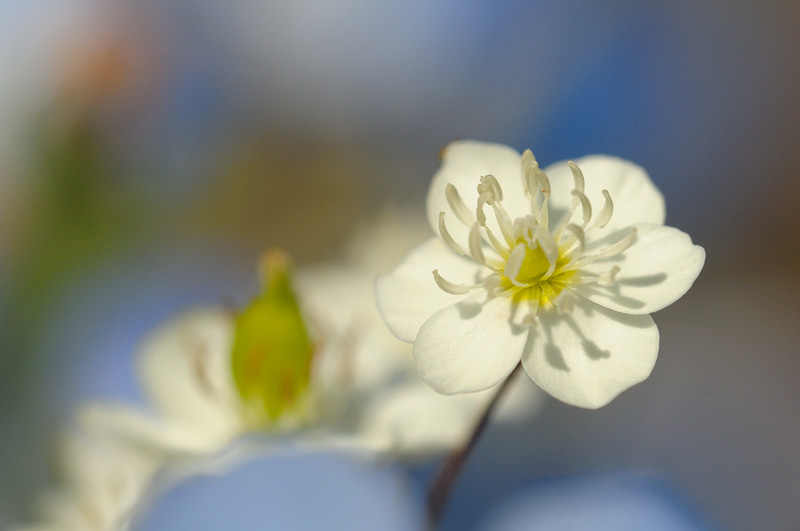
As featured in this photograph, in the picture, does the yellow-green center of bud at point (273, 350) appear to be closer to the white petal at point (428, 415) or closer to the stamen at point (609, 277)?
the white petal at point (428, 415)

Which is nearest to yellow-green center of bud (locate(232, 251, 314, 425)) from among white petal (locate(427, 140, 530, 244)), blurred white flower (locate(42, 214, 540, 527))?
blurred white flower (locate(42, 214, 540, 527))

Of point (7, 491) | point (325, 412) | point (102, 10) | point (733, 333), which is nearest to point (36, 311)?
point (7, 491)

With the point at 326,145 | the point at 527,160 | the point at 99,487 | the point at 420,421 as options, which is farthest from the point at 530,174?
the point at 326,145

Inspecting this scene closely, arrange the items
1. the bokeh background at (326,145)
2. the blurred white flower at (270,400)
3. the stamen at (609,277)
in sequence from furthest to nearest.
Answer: the bokeh background at (326,145) → the blurred white flower at (270,400) → the stamen at (609,277)

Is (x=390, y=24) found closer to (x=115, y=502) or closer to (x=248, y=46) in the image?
(x=248, y=46)

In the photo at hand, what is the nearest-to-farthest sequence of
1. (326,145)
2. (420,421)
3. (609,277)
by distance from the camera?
(609,277), (420,421), (326,145)

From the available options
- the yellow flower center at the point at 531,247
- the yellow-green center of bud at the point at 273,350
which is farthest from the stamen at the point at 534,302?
the yellow-green center of bud at the point at 273,350

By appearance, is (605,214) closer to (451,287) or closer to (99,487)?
(451,287)
